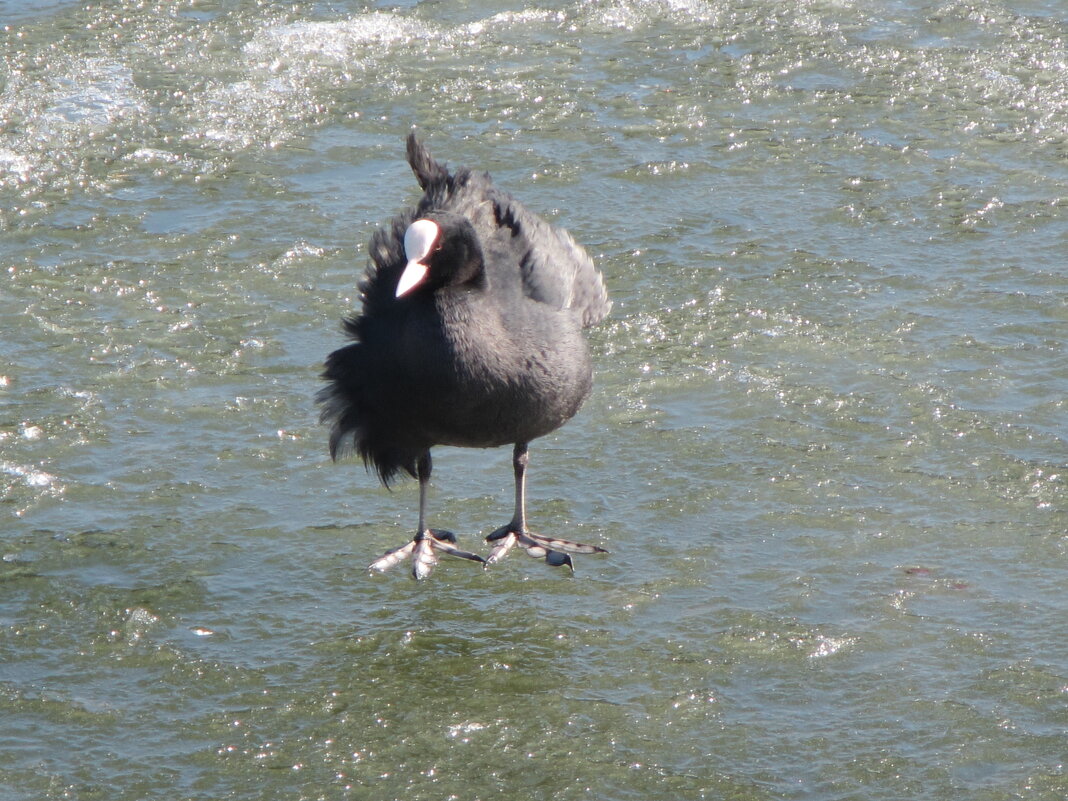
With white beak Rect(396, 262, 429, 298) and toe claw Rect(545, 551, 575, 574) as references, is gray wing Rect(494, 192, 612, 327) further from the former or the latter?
toe claw Rect(545, 551, 575, 574)

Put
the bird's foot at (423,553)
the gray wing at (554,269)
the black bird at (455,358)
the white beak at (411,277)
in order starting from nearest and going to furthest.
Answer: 1. the white beak at (411,277)
2. the black bird at (455,358)
3. the bird's foot at (423,553)
4. the gray wing at (554,269)

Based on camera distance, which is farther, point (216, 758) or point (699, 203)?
point (699, 203)

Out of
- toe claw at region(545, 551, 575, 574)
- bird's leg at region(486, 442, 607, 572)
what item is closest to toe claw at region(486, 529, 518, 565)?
bird's leg at region(486, 442, 607, 572)

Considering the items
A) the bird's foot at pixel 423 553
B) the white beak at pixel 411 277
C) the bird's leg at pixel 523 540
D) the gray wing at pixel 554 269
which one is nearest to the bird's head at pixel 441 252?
the white beak at pixel 411 277

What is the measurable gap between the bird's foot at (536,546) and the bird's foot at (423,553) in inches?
2.4

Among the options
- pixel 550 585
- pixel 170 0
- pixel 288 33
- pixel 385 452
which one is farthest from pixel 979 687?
pixel 170 0

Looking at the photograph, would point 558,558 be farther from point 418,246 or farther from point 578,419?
point 418,246

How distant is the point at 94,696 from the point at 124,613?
0.38 meters

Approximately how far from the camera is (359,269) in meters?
5.44

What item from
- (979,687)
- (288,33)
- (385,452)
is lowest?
(979,687)

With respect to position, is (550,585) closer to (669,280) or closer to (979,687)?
(979,687)

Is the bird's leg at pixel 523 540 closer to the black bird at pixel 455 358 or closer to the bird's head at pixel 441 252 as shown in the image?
the black bird at pixel 455 358

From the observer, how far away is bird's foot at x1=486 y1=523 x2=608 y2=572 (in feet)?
12.9

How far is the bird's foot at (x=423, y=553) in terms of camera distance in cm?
389
